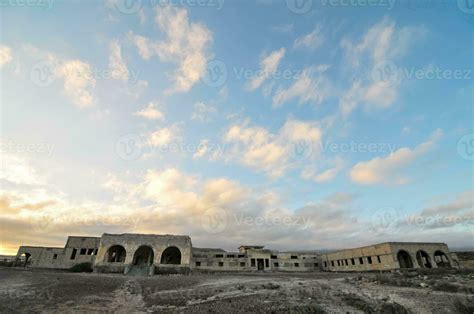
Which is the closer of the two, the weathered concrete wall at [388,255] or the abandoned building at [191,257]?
the abandoned building at [191,257]

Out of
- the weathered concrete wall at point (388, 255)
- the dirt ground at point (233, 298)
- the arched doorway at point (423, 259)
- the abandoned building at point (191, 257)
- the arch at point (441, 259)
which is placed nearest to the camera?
the dirt ground at point (233, 298)

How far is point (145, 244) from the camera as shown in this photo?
109 feet

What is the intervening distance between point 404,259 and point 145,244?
131 feet

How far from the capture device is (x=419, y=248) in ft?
117

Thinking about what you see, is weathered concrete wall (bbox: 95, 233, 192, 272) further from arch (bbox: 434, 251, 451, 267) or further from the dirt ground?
arch (bbox: 434, 251, 451, 267)

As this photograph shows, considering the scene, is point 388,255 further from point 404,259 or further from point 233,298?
point 233,298

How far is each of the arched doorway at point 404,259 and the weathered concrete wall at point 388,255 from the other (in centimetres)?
101

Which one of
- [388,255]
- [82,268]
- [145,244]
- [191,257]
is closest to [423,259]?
[388,255]

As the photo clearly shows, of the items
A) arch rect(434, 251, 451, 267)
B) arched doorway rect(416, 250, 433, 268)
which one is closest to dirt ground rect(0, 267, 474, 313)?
arched doorway rect(416, 250, 433, 268)

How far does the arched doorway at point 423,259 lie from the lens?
36.5 meters

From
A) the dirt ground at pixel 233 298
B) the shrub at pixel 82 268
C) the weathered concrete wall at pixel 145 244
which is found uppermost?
the weathered concrete wall at pixel 145 244

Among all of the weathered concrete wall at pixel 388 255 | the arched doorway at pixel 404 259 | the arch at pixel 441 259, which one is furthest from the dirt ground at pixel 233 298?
the arch at pixel 441 259

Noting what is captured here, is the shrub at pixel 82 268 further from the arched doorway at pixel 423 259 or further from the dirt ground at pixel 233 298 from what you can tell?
the arched doorway at pixel 423 259

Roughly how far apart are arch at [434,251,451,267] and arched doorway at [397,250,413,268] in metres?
4.16
